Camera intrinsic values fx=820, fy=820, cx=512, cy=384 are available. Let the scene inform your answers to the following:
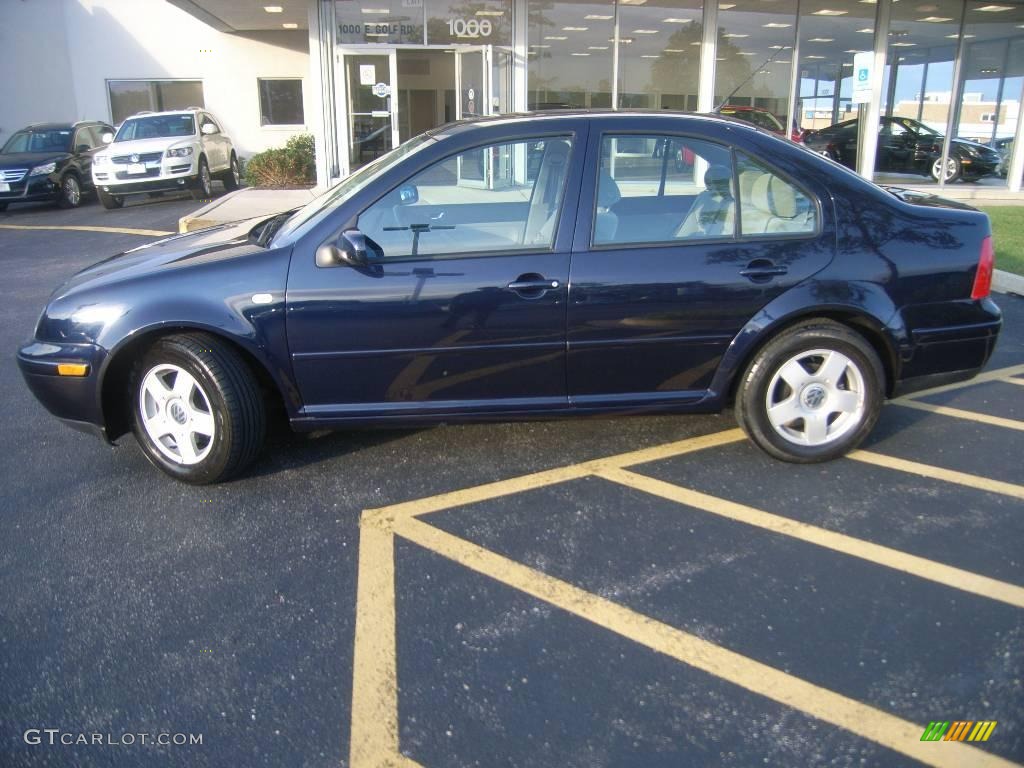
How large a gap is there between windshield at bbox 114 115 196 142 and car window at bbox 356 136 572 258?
14.1 metres

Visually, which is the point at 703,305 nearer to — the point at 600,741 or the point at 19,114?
the point at 600,741

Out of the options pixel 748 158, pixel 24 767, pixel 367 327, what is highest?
pixel 748 158

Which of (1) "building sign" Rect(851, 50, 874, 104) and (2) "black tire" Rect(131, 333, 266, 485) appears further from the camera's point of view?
(1) "building sign" Rect(851, 50, 874, 104)

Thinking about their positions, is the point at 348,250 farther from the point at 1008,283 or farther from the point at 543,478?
the point at 1008,283

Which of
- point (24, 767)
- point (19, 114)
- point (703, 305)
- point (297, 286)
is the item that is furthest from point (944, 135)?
point (19, 114)

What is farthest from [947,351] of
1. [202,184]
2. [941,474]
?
[202,184]

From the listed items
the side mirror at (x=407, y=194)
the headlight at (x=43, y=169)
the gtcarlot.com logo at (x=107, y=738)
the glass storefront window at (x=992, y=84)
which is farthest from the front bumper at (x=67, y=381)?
the glass storefront window at (x=992, y=84)

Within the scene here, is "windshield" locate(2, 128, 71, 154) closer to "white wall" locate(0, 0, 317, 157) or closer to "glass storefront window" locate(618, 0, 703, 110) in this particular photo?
"white wall" locate(0, 0, 317, 157)

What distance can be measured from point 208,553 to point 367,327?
1.17 m

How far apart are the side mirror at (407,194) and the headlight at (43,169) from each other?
47.4 ft

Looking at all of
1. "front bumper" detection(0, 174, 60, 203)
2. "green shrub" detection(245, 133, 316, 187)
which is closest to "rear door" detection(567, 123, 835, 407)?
"green shrub" detection(245, 133, 316, 187)

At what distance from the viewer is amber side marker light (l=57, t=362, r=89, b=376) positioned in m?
3.76

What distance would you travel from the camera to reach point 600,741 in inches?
91.4

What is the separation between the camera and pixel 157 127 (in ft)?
52.9
